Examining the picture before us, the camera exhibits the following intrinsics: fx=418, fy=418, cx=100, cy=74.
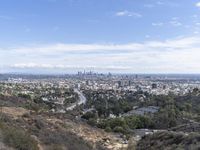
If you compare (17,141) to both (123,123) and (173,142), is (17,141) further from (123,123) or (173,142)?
(123,123)

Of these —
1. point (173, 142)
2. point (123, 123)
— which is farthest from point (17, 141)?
point (123, 123)

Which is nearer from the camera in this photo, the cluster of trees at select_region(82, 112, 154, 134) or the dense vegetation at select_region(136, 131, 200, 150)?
the dense vegetation at select_region(136, 131, 200, 150)

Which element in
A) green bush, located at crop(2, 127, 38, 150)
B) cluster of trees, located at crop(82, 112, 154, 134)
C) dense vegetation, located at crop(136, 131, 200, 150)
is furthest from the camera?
cluster of trees, located at crop(82, 112, 154, 134)

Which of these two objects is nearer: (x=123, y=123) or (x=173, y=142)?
(x=173, y=142)

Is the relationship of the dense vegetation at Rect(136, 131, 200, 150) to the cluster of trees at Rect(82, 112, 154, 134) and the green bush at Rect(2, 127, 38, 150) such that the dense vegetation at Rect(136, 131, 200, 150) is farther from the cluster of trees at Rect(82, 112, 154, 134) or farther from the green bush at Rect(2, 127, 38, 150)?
the cluster of trees at Rect(82, 112, 154, 134)

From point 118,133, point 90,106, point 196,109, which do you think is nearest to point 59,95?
point 90,106

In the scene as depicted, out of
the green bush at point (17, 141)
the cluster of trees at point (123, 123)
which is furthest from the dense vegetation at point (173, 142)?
the cluster of trees at point (123, 123)

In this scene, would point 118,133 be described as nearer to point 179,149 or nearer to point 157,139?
point 157,139

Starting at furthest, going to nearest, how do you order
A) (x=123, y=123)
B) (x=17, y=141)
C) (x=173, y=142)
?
1. (x=123, y=123)
2. (x=173, y=142)
3. (x=17, y=141)

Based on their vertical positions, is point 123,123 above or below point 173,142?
below

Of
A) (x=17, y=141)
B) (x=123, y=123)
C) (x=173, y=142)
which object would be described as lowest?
(x=123, y=123)

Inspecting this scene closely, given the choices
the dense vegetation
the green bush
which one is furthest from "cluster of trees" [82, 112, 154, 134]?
the green bush

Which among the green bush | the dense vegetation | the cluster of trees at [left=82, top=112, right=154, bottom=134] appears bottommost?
the cluster of trees at [left=82, top=112, right=154, bottom=134]
